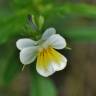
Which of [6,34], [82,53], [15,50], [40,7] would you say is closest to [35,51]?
[6,34]

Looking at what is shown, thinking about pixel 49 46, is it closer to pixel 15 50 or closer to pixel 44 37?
pixel 44 37

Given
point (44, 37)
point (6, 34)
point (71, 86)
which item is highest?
point (44, 37)

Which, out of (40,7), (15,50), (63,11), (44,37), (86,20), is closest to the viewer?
(44,37)

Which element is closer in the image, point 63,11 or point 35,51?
point 35,51

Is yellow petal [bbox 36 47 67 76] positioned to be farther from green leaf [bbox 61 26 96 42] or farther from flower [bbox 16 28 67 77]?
green leaf [bbox 61 26 96 42]

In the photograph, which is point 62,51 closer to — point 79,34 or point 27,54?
point 79,34

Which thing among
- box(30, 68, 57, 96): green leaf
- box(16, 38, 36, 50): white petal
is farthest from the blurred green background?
box(16, 38, 36, 50): white petal
